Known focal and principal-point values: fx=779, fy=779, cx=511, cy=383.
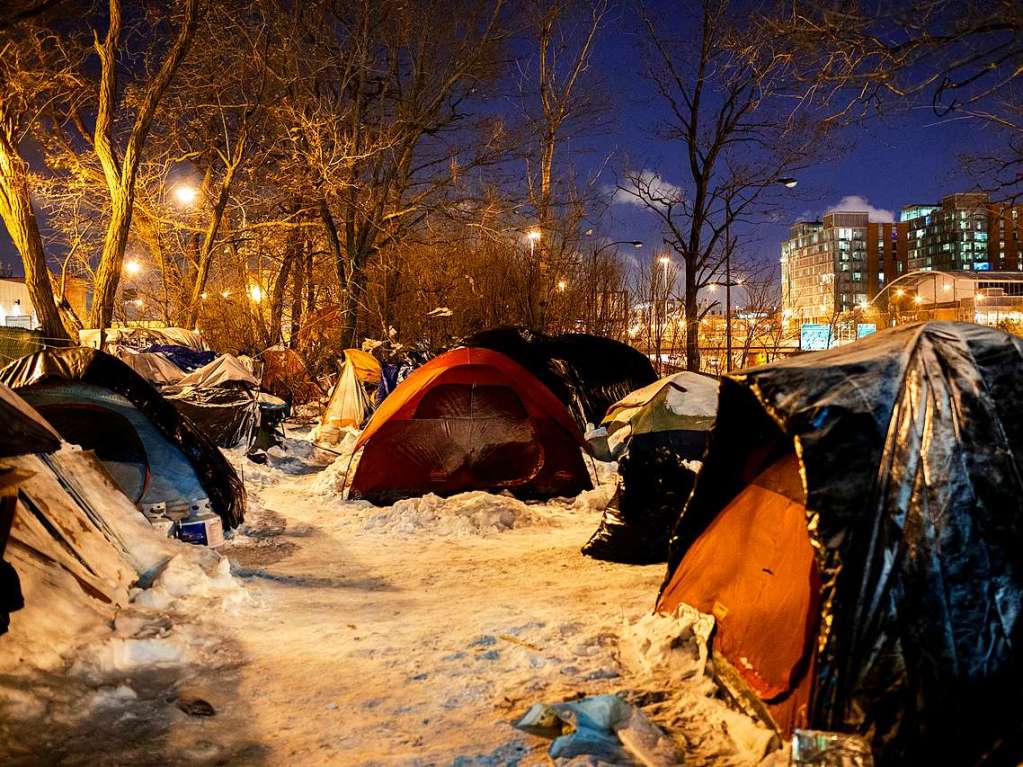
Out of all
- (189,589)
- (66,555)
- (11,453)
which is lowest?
(189,589)

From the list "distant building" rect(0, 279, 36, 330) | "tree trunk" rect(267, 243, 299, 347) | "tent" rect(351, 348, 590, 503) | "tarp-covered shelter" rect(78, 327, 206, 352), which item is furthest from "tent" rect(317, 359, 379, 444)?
"distant building" rect(0, 279, 36, 330)

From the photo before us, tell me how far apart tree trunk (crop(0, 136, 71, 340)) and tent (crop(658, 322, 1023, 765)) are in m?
13.8

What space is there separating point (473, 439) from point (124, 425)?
459 cm

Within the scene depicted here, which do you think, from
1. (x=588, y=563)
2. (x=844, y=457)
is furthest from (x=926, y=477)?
(x=588, y=563)

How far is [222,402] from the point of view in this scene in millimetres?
14305

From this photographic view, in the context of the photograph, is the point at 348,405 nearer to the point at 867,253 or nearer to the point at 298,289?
the point at 298,289

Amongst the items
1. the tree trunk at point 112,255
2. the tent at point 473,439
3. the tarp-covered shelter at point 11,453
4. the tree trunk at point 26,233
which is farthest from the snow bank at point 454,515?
the tree trunk at point 112,255

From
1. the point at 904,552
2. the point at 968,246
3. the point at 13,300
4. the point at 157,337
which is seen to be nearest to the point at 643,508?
the point at 904,552

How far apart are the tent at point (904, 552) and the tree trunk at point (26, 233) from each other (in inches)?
545

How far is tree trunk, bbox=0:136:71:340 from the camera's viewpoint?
13.6m

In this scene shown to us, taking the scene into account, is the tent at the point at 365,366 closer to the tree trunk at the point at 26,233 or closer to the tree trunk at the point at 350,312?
the tree trunk at the point at 350,312

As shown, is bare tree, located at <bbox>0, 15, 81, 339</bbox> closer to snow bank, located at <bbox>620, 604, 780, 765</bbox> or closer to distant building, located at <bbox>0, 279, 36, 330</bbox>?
snow bank, located at <bbox>620, 604, 780, 765</bbox>

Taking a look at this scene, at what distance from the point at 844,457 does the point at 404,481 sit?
8103 mm

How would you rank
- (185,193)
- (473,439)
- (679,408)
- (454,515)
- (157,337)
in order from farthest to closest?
(185,193)
(157,337)
(679,408)
(473,439)
(454,515)
